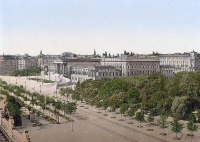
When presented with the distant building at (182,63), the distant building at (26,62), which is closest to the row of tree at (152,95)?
the distant building at (182,63)

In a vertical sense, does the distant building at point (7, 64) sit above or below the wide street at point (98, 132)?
above

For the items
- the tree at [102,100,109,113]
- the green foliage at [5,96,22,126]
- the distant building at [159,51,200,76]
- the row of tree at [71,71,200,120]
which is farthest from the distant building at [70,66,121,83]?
the green foliage at [5,96,22,126]

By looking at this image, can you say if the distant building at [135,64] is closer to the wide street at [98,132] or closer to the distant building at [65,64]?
the distant building at [65,64]

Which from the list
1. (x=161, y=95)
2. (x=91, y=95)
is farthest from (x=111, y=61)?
(x=161, y=95)

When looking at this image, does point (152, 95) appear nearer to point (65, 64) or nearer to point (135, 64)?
point (135, 64)

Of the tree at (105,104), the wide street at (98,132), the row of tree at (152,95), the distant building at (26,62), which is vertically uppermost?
the distant building at (26,62)

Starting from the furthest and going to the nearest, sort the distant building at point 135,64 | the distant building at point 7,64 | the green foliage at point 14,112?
the distant building at point 7,64
the distant building at point 135,64
the green foliage at point 14,112
